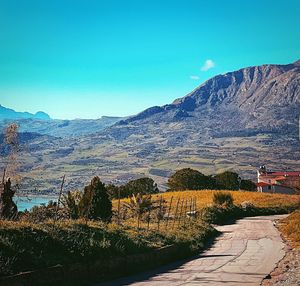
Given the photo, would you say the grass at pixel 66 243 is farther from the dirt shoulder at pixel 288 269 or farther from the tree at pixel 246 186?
the tree at pixel 246 186

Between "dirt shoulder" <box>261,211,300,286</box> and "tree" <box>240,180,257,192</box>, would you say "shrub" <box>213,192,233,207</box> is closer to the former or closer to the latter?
"dirt shoulder" <box>261,211,300,286</box>

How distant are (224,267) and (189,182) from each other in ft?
202

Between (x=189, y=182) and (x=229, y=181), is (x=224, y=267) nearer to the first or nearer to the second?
(x=189, y=182)

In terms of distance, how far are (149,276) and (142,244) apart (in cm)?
254

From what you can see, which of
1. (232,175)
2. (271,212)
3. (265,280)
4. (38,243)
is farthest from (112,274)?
(232,175)

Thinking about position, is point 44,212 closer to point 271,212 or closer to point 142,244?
point 142,244

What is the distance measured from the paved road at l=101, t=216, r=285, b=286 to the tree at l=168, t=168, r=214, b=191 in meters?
52.3

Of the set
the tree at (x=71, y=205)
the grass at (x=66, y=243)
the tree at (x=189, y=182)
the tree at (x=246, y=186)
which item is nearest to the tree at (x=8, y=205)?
the grass at (x=66, y=243)

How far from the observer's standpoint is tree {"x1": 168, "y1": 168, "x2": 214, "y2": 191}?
7581 centimetres

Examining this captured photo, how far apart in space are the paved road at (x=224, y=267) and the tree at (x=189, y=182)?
2058 inches

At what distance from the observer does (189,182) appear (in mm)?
76312

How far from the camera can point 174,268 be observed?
593 inches

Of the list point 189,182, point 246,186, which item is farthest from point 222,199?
point 246,186

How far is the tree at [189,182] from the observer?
75812 millimetres
